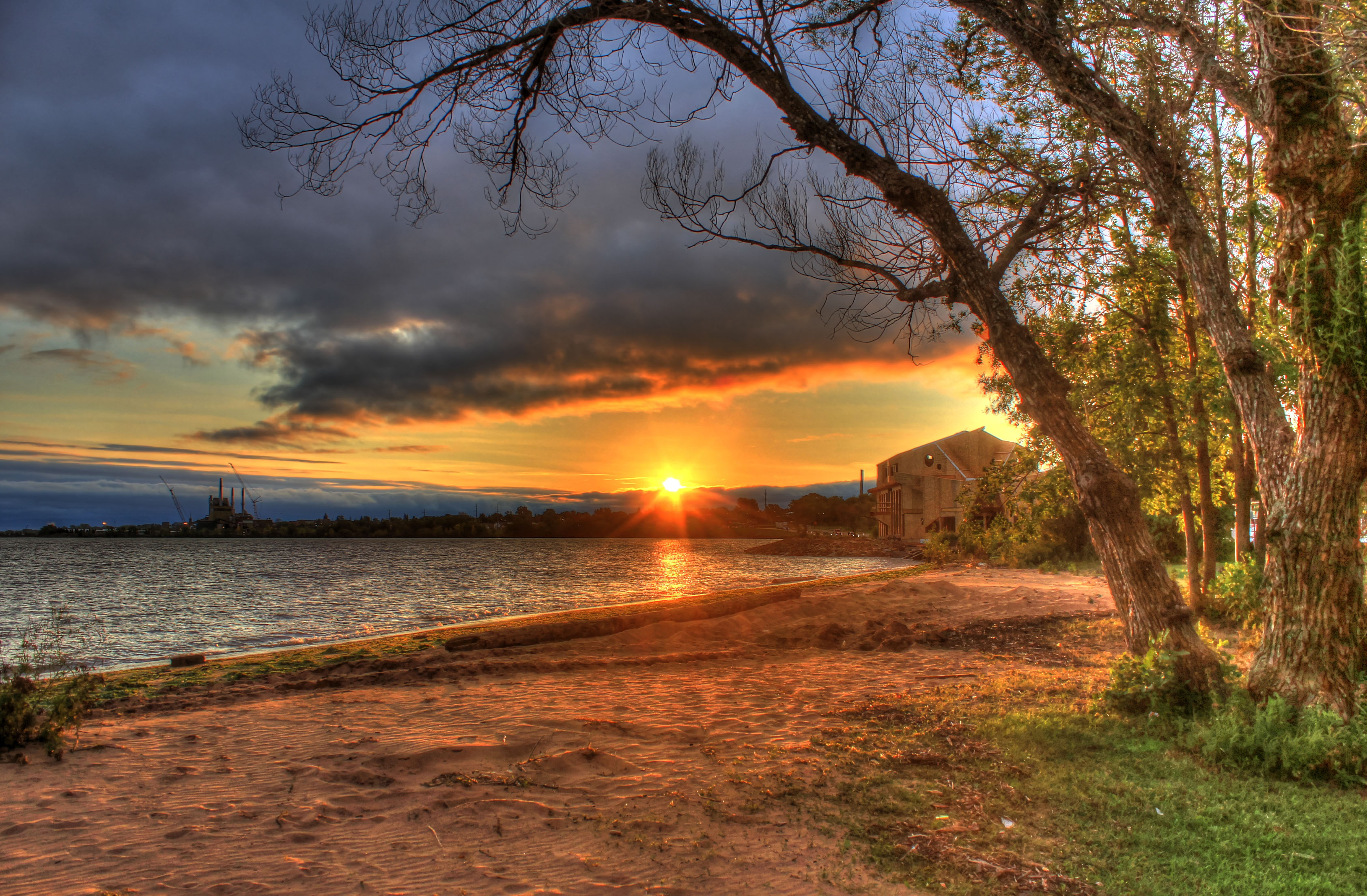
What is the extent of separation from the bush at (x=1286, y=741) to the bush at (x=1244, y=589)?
34.5 inches

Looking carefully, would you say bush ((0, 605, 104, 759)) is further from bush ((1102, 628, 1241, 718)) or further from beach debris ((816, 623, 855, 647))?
beach debris ((816, 623, 855, 647))

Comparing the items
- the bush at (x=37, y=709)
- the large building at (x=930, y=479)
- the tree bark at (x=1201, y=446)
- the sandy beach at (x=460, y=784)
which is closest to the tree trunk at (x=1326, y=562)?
the sandy beach at (x=460, y=784)

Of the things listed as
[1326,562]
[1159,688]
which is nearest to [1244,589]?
[1326,562]

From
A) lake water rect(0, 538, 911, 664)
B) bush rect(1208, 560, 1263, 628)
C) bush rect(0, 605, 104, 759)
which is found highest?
bush rect(1208, 560, 1263, 628)

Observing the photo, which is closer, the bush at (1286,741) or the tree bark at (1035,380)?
the bush at (1286,741)

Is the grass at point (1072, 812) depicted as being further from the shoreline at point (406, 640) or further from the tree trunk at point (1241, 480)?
the shoreline at point (406, 640)

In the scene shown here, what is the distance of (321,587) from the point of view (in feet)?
121

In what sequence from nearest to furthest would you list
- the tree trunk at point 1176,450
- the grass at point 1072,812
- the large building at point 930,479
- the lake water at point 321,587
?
the grass at point 1072,812, the tree trunk at point 1176,450, the lake water at point 321,587, the large building at point 930,479

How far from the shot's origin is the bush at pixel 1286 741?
4.95 metres

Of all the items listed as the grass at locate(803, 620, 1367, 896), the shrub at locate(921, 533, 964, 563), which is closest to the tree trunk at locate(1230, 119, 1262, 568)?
the grass at locate(803, 620, 1367, 896)

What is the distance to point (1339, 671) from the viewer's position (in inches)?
211

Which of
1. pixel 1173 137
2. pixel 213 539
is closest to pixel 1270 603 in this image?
pixel 1173 137

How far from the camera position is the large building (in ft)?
174

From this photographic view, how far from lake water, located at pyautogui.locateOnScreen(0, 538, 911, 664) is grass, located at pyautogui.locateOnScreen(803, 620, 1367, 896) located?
15699 mm
